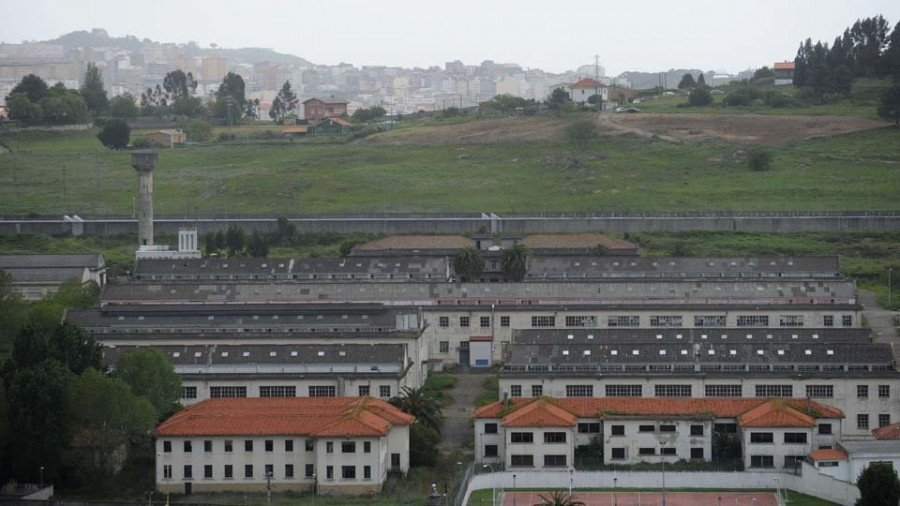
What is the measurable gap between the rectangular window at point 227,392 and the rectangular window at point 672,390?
43.3 ft

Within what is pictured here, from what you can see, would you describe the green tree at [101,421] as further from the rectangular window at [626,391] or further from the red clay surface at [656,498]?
the rectangular window at [626,391]

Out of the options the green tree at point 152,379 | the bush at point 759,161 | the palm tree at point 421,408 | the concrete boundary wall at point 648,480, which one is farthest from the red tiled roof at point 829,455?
the bush at point 759,161

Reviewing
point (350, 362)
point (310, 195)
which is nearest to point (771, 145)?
point (310, 195)

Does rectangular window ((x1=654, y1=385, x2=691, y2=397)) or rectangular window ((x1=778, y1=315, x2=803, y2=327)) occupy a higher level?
rectangular window ((x1=778, y1=315, x2=803, y2=327))

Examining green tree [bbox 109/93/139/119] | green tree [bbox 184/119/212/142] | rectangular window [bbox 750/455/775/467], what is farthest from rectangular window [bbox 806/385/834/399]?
green tree [bbox 109/93/139/119]

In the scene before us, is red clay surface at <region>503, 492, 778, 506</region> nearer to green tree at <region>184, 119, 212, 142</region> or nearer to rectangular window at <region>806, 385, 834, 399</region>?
rectangular window at <region>806, 385, 834, 399</region>

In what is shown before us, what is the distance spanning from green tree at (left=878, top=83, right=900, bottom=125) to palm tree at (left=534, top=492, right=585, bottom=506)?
7879 cm

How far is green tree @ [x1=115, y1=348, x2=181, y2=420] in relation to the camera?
161 ft

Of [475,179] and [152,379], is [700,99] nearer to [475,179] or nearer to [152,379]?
[475,179]

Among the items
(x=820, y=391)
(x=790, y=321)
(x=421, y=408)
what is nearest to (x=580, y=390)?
(x=421, y=408)

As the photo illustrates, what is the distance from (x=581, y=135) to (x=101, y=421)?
76.9 m

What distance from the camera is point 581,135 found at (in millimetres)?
119375

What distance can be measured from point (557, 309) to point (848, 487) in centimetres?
2193

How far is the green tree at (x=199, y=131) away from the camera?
139125 mm
